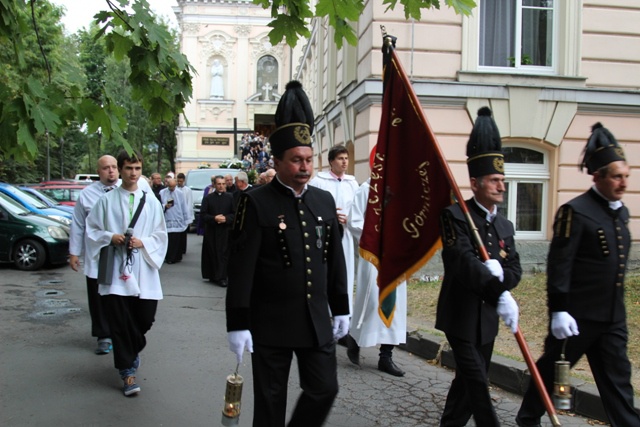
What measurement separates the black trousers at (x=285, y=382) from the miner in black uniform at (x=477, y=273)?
892 mm

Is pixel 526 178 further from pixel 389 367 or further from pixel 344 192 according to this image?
pixel 389 367

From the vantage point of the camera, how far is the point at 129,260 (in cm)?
606

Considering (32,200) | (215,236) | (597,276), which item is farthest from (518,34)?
(32,200)

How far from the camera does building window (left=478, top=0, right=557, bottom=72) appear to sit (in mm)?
12406

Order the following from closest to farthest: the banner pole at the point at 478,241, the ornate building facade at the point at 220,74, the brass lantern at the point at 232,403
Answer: the brass lantern at the point at 232,403
the banner pole at the point at 478,241
the ornate building facade at the point at 220,74

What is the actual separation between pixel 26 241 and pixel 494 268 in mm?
12377

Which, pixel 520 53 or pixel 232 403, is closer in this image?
pixel 232 403

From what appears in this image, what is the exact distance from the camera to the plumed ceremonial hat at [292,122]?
12.9 ft

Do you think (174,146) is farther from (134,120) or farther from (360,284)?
(360,284)

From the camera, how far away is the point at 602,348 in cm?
446

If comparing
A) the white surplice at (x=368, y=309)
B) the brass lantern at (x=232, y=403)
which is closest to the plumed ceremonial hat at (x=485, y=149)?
the brass lantern at (x=232, y=403)

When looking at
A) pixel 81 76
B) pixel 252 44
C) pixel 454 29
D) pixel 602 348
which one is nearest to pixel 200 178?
pixel 454 29

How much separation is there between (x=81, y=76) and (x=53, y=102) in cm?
35

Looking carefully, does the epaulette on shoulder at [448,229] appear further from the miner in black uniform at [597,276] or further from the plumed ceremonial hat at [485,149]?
the miner in black uniform at [597,276]
